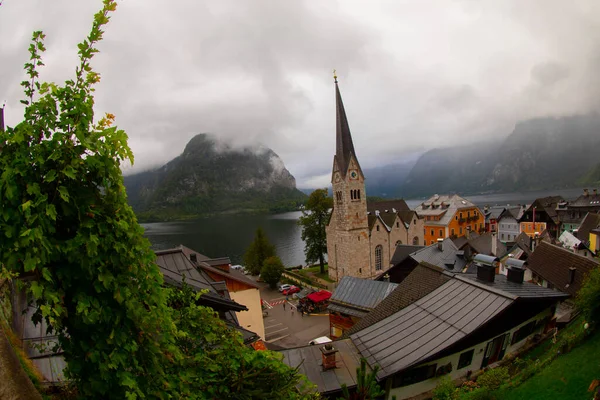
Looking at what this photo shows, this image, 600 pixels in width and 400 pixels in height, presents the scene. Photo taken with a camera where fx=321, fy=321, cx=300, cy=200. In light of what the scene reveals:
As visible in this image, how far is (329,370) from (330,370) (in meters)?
0.03

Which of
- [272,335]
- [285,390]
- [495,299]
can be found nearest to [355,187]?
[272,335]

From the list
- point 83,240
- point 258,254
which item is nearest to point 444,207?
point 258,254

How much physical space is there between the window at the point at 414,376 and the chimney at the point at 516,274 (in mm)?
5658

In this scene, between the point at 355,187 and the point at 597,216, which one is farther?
the point at 597,216

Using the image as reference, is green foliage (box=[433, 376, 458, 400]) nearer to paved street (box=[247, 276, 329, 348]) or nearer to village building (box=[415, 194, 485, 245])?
paved street (box=[247, 276, 329, 348])

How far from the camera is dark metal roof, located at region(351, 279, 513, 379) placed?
905 centimetres

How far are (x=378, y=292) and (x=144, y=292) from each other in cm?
1649

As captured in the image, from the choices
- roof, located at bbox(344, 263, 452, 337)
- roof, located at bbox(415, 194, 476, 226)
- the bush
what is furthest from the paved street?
roof, located at bbox(415, 194, 476, 226)

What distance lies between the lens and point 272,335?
971 inches

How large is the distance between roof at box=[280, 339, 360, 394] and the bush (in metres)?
3.35

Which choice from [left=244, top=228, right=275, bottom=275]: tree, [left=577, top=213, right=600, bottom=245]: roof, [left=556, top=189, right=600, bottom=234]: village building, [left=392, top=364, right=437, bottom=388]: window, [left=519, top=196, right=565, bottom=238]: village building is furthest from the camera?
[left=519, top=196, right=565, bottom=238]: village building

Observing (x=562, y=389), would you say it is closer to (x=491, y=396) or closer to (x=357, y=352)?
(x=491, y=396)

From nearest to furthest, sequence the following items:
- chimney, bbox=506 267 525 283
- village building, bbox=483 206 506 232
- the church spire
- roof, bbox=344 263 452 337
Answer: chimney, bbox=506 267 525 283 → roof, bbox=344 263 452 337 → the church spire → village building, bbox=483 206 506 232

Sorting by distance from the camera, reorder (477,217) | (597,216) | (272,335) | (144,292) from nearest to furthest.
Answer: (144,292) < (272,335) < (597,216) < (477,217)
